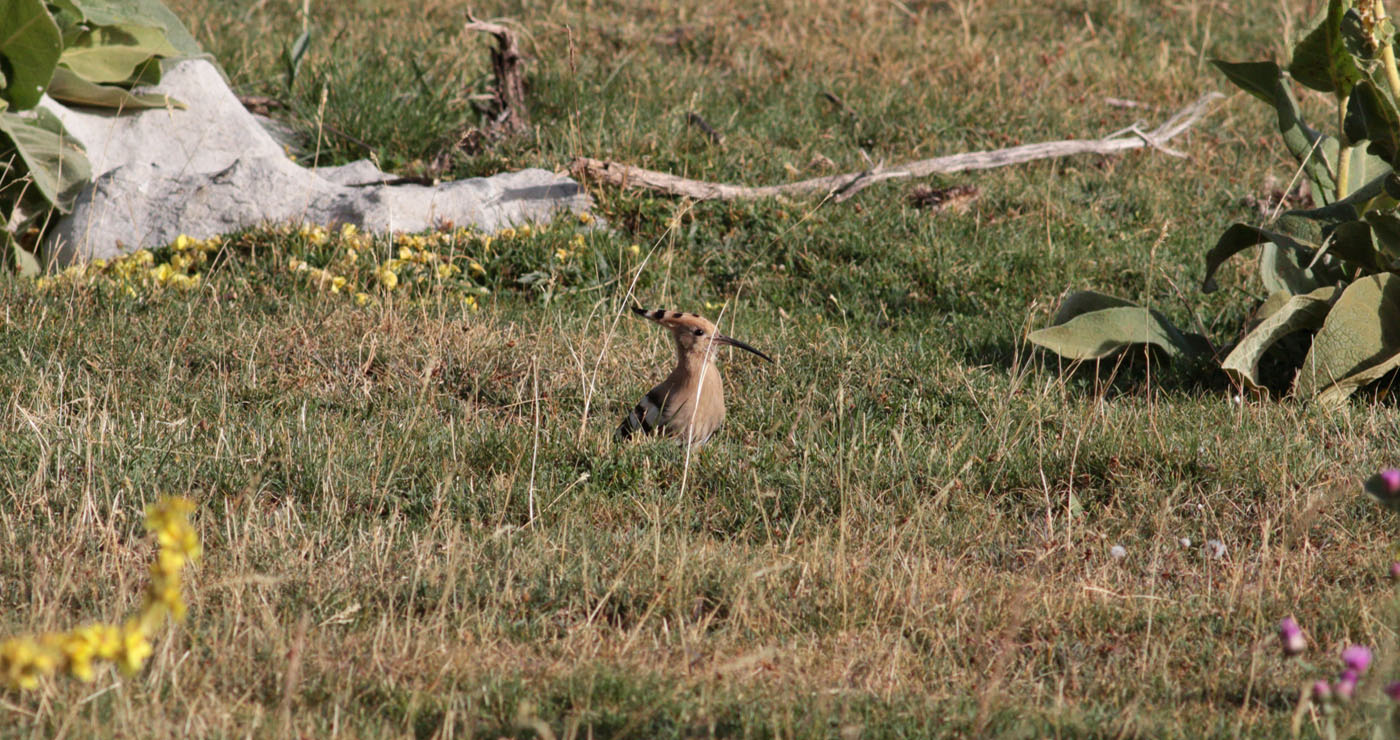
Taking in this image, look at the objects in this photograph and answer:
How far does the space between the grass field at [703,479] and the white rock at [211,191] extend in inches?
13.9

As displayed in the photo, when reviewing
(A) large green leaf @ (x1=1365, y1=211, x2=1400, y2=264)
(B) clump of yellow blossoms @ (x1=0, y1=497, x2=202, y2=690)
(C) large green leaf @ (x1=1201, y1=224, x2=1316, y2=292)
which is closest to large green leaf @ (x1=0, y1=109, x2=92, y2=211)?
(B) clump of yellow blossoms @ (x1=0, y1=497, x2=202, y2=690)

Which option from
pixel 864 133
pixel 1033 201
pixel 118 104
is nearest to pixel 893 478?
pixel 1033 201

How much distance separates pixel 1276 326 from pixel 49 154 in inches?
223

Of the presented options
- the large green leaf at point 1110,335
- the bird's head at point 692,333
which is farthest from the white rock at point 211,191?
the large green leaf at point 1110,335

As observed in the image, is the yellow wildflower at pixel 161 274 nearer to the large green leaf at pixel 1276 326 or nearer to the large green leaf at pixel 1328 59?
the large green leaf at pixel 1276 326

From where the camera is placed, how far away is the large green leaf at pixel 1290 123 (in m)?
5.32

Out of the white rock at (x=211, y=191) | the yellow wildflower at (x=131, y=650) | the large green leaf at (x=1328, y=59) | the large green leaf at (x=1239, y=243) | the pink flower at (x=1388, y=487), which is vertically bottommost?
the white rock at (x=211, y=191)

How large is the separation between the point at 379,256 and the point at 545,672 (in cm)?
369

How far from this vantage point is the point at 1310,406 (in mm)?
4961

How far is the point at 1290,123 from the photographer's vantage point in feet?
17.5

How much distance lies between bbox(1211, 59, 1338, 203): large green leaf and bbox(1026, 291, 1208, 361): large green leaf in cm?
80

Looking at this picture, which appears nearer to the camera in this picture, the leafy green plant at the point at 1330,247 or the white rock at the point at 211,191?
the leafy green plant at the point at 1330,247

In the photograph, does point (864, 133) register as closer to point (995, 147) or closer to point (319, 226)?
point (995, 147)

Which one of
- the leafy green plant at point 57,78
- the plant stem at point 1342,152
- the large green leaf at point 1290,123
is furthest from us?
the leafy green plant at point 57,78
